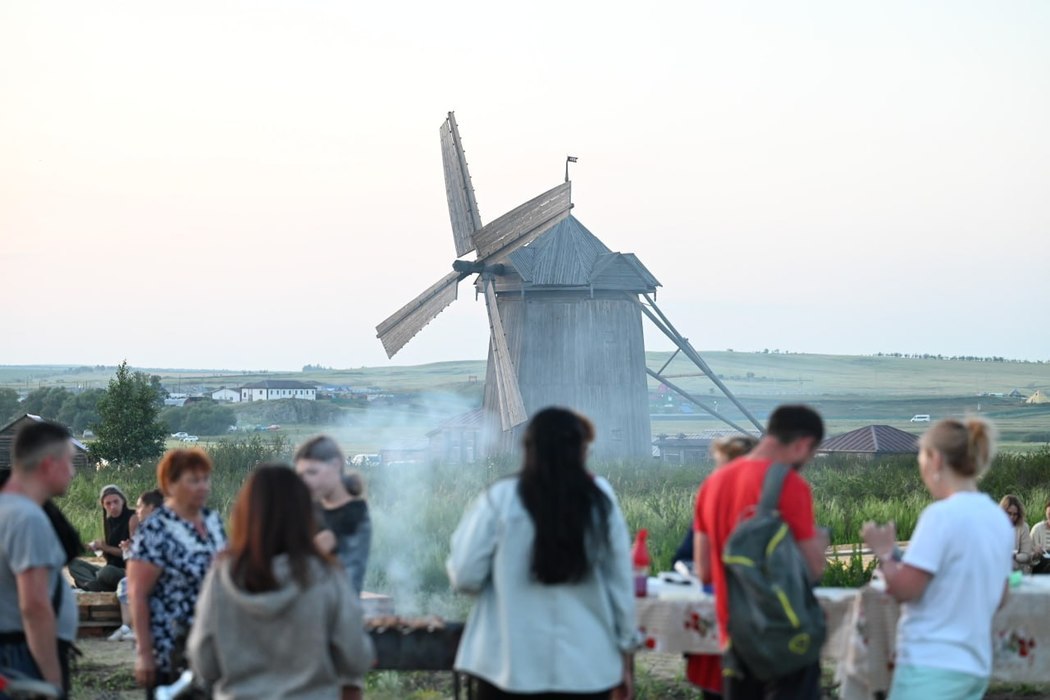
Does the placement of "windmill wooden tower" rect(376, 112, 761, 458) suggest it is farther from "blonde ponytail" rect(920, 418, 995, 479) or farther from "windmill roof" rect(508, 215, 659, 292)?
"blonde ponytail" rect(920, 418, 995, 479)

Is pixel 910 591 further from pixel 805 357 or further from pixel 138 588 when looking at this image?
pixel 805 357

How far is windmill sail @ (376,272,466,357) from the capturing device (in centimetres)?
3184

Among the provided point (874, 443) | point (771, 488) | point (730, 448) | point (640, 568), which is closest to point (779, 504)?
point (771, 488)

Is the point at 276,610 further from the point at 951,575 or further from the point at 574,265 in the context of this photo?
the point at 574,265

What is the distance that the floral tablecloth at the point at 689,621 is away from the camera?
21.0 feet

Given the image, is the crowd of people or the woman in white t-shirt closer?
the crowd of people

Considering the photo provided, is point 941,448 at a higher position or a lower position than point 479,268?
lower

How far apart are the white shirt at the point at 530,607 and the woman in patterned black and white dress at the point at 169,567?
1377 mm

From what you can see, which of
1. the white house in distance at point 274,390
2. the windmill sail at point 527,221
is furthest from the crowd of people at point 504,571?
the white house in distance at point 274,390

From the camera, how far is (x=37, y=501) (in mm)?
5461

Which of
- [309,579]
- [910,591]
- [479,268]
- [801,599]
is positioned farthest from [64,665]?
[479,268]

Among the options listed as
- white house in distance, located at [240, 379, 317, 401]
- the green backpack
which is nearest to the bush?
the green backpack

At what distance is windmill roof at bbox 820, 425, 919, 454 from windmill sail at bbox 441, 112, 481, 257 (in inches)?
676

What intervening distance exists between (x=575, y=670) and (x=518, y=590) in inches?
13.4
